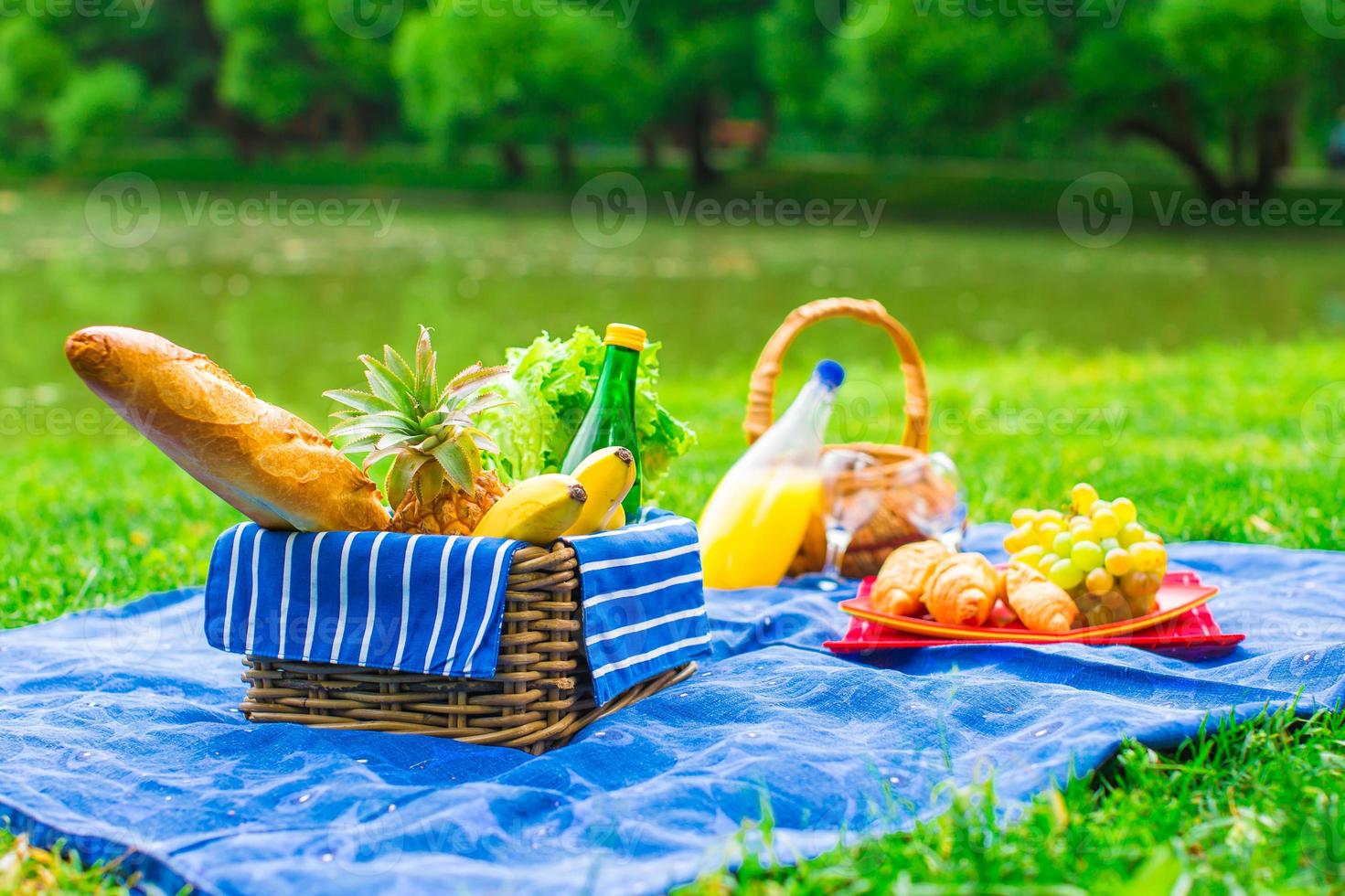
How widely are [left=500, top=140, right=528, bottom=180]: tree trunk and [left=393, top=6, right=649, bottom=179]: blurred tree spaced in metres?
1.30

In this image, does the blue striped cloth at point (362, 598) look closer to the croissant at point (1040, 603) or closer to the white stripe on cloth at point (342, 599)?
the white stripe on cloth at point (342, 599)

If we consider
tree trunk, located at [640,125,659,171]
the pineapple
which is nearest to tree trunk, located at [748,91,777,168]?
tree trunk, located at [640,125,659,171]

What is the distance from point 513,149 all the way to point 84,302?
22015 millimetres

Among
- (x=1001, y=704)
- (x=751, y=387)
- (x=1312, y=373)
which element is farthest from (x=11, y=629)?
(x=1312, y=373)

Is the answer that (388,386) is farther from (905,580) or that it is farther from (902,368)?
(902,368)

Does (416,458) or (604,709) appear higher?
(416,458)

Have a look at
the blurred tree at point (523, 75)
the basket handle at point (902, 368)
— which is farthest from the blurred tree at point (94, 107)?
the basket handle at point (902, 368)

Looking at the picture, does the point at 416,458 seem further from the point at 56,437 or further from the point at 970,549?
the point at 56,437

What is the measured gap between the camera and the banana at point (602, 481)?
263cm

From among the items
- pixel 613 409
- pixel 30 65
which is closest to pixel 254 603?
pixel 613 409

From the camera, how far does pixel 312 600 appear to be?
2.54 m

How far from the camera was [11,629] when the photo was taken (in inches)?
137

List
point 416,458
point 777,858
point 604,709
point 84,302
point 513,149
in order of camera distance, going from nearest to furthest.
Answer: point 777,858 → point 416,458 → point 604,709 → point 84,302 → point 513,149

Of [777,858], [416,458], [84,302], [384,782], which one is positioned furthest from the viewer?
[84,302]
